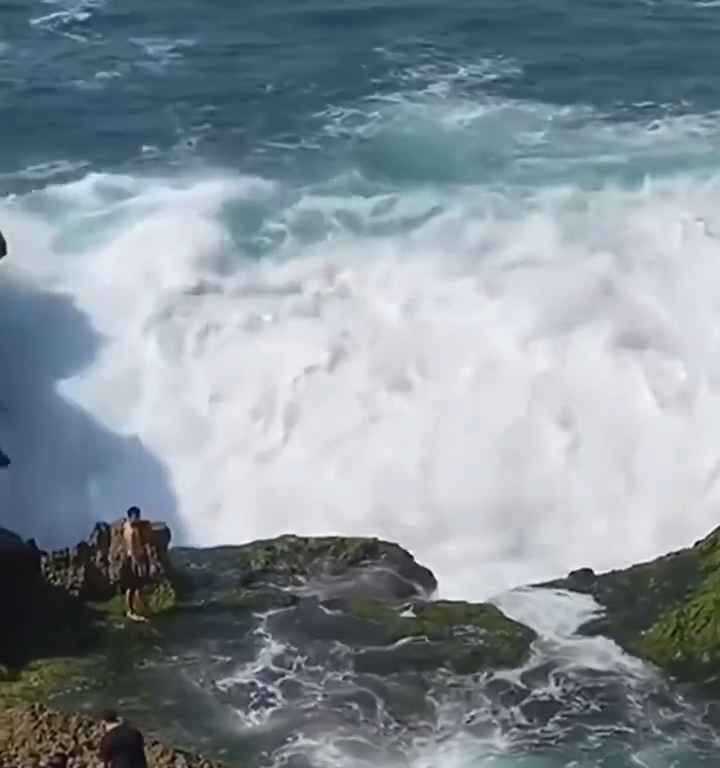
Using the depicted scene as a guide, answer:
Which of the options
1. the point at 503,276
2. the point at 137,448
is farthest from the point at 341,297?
the point at 137,448

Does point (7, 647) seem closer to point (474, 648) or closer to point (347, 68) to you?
point (474, 648)

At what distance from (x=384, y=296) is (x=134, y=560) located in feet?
35.4

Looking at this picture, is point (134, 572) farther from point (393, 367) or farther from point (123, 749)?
point (393, 367)

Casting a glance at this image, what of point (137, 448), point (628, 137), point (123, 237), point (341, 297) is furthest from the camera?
point (628, 137)

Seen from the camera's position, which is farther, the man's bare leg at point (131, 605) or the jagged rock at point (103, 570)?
the jagged rock at point (103, 570)

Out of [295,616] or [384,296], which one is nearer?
[295,616]

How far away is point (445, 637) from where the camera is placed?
79.6ft

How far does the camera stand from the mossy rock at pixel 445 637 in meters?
23.8

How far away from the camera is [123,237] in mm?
37562

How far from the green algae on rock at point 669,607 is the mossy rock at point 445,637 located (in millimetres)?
1168

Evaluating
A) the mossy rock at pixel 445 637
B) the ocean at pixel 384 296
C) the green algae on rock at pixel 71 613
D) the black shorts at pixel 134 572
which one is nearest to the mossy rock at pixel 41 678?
the green algae on rock at pixel 71 613

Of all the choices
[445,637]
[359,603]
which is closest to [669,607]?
[445,637]

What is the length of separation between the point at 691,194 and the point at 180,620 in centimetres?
1774

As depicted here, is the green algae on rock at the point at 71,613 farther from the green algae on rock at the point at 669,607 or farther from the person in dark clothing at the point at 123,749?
the green algae on rock at the point at 669,607
